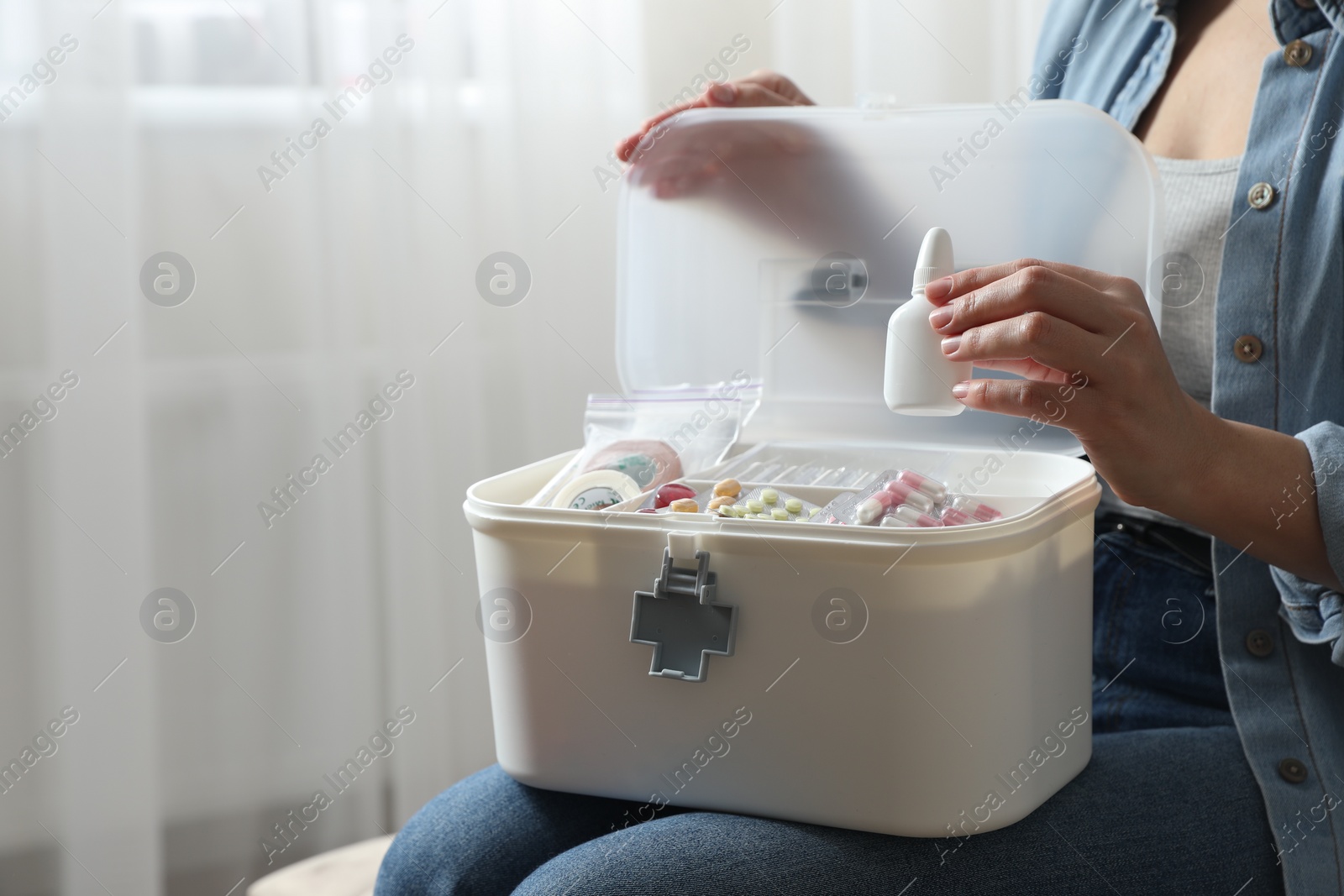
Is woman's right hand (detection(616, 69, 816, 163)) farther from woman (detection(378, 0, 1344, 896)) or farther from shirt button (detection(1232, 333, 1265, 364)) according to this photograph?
shirt button (detection(1232, 333, 1265, 364))

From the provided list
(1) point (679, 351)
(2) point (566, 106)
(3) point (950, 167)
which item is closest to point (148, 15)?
(2) point (566, 106)

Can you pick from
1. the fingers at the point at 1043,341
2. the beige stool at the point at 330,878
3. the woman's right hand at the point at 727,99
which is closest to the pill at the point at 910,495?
the fingers at the point at 1043,341

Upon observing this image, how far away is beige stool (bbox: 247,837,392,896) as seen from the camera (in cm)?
95

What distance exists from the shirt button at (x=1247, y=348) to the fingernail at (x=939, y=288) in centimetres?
22

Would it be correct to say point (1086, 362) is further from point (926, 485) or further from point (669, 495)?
point (669, 495)

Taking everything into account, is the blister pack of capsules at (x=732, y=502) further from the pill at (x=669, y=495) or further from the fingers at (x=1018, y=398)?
the fingers at (x=1018, y=398)

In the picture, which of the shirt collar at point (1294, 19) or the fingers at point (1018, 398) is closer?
the fingers at point (1018, 398)

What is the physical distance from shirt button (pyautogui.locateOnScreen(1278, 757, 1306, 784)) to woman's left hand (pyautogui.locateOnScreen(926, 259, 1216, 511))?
0.17 meters

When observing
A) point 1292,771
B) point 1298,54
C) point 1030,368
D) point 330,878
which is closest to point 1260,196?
point 1298,54

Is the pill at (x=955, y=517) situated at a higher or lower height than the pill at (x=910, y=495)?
lower

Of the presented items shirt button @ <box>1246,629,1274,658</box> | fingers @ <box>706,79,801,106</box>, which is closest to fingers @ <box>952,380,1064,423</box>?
shirt button @ <box>1246,629,1274,658</box>

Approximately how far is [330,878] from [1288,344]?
2.89 ft

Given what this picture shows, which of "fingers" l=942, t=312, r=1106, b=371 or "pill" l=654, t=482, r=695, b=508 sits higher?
"fingers" l=942, t=312, r=1106, b=371

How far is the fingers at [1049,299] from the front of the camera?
0.49 m
